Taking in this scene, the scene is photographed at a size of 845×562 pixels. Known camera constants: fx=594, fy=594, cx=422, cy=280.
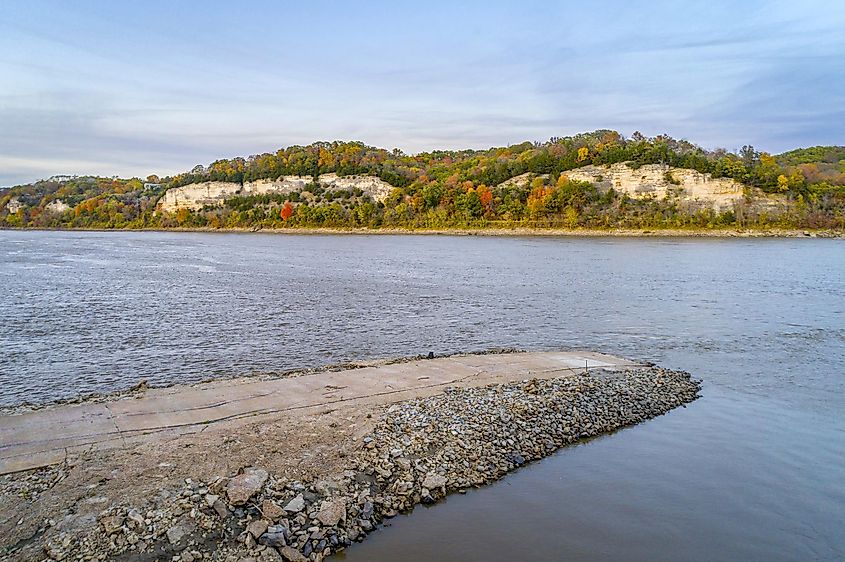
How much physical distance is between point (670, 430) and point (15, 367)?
17.2m

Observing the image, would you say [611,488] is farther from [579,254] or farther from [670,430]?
[579,254]

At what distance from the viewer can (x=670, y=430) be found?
1242 centimetres

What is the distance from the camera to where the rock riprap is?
7.27 m

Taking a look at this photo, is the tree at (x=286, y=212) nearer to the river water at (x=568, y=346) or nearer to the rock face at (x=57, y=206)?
the rock face at (x=57, y=206)

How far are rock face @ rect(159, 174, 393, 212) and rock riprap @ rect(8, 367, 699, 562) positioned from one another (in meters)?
140

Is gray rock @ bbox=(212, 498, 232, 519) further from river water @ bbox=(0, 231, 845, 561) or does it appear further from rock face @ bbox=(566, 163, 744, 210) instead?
rock face @ bbox=(566, 163, 744, 210)

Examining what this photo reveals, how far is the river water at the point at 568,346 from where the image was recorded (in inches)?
333

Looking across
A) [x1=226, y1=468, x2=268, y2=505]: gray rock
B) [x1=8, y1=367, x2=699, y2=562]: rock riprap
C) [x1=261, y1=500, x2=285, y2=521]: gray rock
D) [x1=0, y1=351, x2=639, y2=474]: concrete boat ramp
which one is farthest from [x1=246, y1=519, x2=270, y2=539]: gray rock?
[x1=0, y1=351, x2=639, y2=474]: concrete boat ramp

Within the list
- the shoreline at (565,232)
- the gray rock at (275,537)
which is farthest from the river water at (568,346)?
the shoreline at (565,232)

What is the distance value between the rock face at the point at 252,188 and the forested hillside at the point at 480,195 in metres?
1.95

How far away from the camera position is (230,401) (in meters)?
12.5

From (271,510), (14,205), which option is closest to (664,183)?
(271,510)

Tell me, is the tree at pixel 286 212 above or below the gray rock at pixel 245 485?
above

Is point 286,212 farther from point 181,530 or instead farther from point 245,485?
Answer: point 181,530
